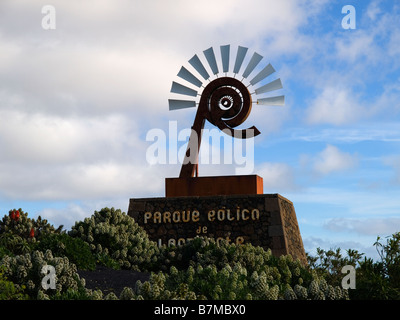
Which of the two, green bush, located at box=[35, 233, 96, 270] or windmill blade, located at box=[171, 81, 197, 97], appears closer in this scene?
green bush, located at box=[35, 233, 96, 270]

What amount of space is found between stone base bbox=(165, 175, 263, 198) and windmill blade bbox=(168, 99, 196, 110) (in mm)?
2972

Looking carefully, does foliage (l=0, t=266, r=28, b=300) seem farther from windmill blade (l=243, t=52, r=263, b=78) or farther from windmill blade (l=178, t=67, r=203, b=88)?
windmill blade (l=243, t=52, r=263, b=78)

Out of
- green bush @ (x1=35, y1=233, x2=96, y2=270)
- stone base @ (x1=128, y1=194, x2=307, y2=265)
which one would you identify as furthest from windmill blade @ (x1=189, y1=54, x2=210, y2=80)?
green bush @ (x1=35, y1=233, x2=96, y2=270)

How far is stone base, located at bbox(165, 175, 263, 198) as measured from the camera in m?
21.9

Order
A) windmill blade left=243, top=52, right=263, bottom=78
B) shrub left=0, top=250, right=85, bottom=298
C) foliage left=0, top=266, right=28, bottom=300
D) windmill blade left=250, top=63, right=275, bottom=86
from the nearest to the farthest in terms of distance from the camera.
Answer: foliage left=0, top=266, right=28, bottom=300 < shrub left=0, top=250, right=85, bottom=298 < windmill blade left=243, top=52, right=263, bottom=78 < windmill blade left=250, top=63, right=275, bottom=86

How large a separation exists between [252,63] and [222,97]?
1.85 meters

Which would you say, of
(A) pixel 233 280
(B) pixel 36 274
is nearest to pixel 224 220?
(A) pixel 233 280

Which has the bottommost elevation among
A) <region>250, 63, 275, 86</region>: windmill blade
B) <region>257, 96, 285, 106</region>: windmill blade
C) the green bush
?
the green bush

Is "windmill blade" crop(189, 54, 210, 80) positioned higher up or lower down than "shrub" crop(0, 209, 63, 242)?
higher up

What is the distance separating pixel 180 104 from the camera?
892 inches

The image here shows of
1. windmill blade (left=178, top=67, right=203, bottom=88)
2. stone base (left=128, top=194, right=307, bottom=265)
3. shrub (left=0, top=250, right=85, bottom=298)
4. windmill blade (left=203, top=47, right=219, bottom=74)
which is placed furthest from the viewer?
windmill blade (left=178, top=67, right=203, bottom=88)

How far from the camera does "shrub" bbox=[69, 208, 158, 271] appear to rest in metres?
16.6
